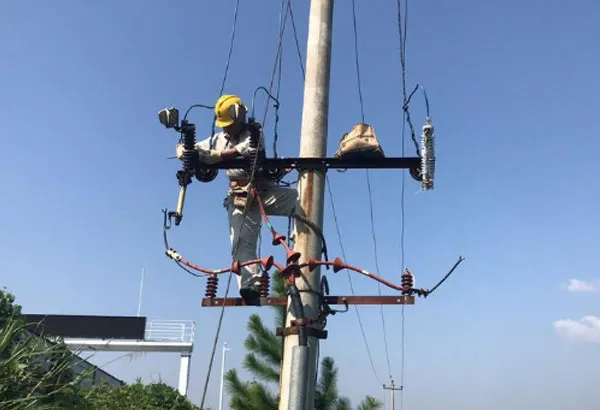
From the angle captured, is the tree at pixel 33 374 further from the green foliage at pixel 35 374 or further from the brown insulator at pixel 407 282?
the brown insulator at pixel 407 282

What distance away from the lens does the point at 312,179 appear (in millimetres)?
4957

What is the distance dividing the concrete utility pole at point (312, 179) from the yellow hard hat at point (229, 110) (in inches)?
24.2

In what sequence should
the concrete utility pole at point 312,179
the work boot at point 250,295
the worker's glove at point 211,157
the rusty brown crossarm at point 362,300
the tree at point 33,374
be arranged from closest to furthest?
the concrete utility pole at point 312,179 < the rusty brown crossarm at point 362,300 < the work boot at point 250,295 < the tree at point 33,374 < the worker's glove at point 211,157

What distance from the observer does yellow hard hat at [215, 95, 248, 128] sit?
5.46m

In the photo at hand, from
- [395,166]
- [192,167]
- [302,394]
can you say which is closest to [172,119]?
[192,167]

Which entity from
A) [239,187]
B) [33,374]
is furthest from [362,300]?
[33,374]

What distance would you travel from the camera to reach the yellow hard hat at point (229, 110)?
17.9 feet

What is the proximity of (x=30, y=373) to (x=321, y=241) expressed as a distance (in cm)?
264

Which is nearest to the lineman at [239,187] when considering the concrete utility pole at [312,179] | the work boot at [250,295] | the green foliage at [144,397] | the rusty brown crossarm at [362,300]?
the concrete utility pole at [312,179]

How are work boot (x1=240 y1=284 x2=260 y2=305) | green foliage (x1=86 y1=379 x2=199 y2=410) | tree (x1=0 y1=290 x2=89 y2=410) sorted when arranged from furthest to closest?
green foliage (x1=86 y1=379 x2=199 y2=410)
tree (x1=0 y1=290 x2=89 y2=410)
work boot (x1=240 y1=284 x2=260 y2=305)

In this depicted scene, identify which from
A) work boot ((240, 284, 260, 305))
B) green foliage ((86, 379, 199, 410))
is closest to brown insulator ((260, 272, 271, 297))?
work boot ((240, 284, 260, 305))

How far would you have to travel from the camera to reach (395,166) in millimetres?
5176

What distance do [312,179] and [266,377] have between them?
10597 mm

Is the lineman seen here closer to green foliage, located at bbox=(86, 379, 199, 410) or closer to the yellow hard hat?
the yellow hard hat
